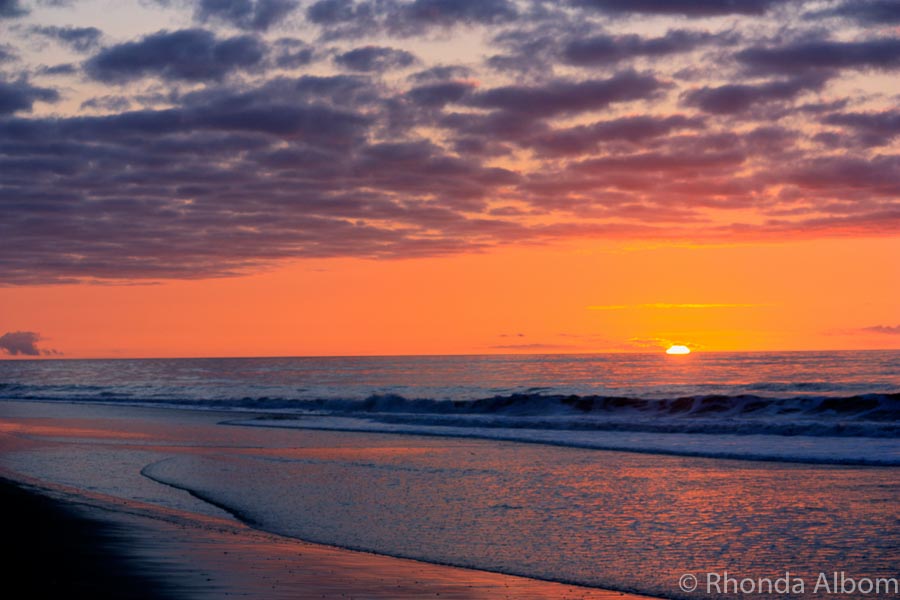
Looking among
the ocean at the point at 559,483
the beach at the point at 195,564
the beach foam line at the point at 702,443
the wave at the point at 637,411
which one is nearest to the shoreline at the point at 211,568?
the beach at the point at 195,564

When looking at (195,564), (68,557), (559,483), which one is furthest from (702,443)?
(68,557)

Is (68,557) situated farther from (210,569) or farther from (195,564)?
(210,569)

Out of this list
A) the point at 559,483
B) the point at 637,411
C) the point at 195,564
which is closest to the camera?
the point at 195,564

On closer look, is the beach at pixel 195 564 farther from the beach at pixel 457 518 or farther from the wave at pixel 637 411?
the wave at pixel 637 411

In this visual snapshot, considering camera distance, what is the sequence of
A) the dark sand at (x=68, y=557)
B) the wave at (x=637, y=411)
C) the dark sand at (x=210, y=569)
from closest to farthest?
the dark sand at (x=68, y=557), the dark sand at (x=210, y=569), the wave at (x=637, y=411)

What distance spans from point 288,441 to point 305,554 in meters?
17.9

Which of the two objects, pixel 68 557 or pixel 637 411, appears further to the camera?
pixel 637 411

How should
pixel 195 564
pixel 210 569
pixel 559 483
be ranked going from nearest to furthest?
pixel 210 569, pixel 195 564, pixel 559 483

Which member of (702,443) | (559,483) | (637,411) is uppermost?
(559,483)

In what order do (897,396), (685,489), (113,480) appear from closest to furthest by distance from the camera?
(685,489) → (113,480) → (897,396)

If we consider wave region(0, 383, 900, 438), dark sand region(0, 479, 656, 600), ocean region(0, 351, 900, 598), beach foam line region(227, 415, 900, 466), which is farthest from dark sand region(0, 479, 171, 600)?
wave region(0, 383, 900, 438)

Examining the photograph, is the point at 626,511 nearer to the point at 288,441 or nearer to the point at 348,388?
the point at 288,441

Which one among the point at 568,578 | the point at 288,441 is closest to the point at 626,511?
the point at 568,578

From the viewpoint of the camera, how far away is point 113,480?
18375 millimetres
